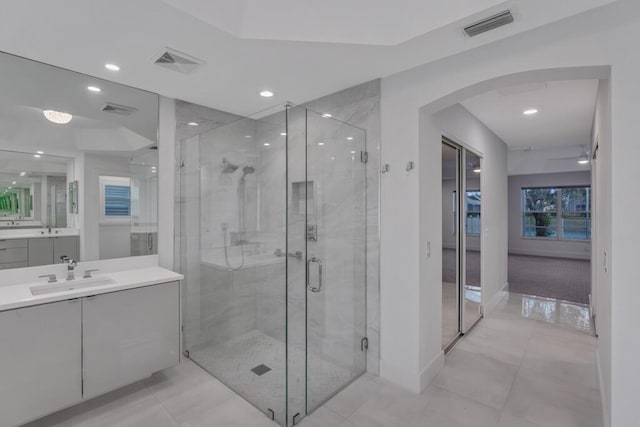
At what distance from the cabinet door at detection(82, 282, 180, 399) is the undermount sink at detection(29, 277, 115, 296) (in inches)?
10.9

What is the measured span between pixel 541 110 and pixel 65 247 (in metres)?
5.18

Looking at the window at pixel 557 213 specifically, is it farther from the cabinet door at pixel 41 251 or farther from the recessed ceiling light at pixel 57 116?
the cabinet door at pixel 41 251

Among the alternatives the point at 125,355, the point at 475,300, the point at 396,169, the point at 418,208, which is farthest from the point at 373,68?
the point at 475,300

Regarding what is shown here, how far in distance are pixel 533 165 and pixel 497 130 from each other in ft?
13.3

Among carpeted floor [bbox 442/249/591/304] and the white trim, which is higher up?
the white trim

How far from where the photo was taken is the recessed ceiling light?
8.10 feet

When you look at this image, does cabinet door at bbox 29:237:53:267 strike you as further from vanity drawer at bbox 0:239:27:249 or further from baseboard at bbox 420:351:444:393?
baseboard at bbox 420:351:444:393

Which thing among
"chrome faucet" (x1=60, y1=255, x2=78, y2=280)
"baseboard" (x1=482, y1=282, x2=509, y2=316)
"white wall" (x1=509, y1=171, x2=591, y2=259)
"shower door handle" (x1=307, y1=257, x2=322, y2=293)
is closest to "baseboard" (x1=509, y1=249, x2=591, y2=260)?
"white wall" (x1=509, y1=171, x2=591, y2=259)

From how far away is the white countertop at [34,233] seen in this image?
7.47 ft

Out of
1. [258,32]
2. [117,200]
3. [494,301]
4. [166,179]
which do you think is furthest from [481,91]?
[494,301]

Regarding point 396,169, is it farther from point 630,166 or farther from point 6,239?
point 6,239

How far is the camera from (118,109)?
2770 mm

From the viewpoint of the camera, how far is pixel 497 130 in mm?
4562

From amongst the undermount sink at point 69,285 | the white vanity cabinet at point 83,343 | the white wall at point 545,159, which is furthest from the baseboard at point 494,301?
the undermount sink at point 69,285
